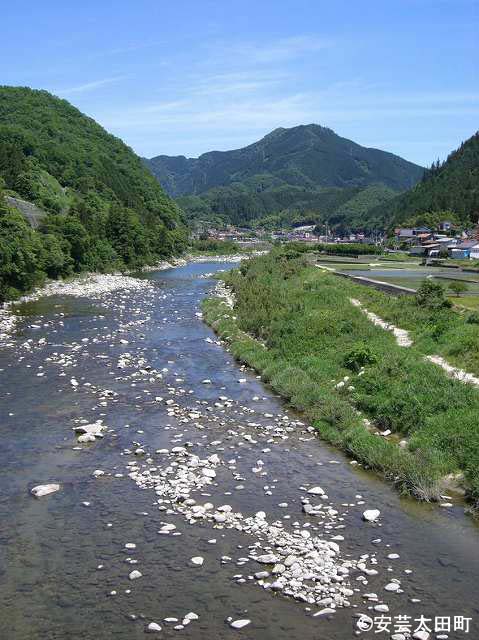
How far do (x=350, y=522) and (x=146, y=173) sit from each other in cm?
16748

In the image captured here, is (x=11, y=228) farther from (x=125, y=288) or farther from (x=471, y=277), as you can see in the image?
Answer: (x=471, y=277)

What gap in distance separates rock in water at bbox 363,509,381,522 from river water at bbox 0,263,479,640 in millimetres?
232

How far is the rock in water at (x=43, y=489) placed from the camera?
15.0 meters

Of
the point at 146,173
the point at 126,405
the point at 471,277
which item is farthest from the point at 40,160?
the point at 126,405

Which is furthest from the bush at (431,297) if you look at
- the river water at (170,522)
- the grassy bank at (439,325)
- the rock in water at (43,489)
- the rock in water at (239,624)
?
the rock in water at (239,624)

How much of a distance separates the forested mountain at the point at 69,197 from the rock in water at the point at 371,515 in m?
41.7

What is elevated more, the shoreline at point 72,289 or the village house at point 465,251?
the village house at point 465,251

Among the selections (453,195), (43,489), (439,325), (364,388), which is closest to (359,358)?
(364,388)

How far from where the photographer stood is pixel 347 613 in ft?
34.4

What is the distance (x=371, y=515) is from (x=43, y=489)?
27.0ft

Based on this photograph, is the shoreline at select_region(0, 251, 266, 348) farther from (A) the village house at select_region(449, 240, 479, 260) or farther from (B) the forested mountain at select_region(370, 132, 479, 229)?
(B) the forested mountain at select_region(370, 132, 479, 229)

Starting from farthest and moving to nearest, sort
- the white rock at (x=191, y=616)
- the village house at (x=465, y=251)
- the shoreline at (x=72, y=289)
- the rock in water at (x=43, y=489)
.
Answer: the village house at (x=465, y=251), the shoreline at (x=72, y=289), the rock in water at (x=43, y=489), the white rock at (x=191, y=616)

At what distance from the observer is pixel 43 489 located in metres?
15.1

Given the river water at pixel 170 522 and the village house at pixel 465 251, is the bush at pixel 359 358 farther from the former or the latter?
the village house at pixel 465 251
